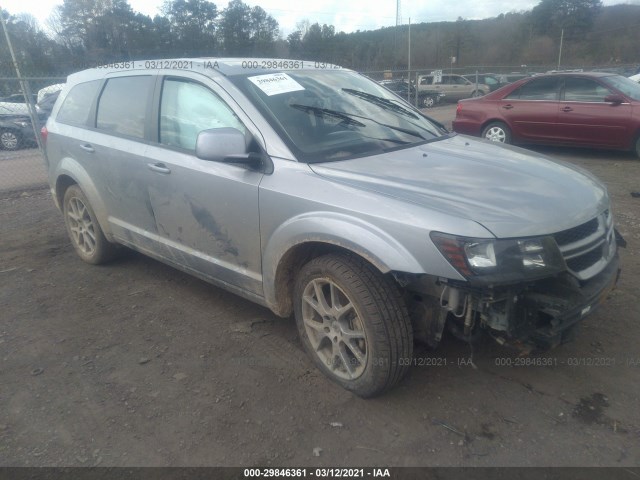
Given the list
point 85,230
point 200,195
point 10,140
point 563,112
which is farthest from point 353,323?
point 10,140

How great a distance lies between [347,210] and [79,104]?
3.23 meters

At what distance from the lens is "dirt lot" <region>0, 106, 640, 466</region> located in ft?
7.84

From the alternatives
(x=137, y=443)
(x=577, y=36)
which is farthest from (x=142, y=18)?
(x=577, y=36)

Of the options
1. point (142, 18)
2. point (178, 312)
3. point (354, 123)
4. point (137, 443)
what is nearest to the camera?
point (137, 443)

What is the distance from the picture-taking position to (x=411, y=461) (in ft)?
7.58

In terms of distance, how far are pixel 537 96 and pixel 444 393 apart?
788 cm

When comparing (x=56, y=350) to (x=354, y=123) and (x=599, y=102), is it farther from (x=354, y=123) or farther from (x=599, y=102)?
(x=599, y=102)

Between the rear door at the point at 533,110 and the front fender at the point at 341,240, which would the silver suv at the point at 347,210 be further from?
the rear door at the point at 533,110

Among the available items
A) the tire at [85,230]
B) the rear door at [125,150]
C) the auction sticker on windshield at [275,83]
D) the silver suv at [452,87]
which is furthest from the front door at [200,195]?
the silver suv at [452,87]

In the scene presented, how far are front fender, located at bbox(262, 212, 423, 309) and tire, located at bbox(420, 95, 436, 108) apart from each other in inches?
877

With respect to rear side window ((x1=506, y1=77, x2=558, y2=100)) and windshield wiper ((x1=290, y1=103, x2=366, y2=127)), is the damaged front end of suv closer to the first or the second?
windshield wiper ((x1=290, y1=103, x2=366, y2=127))

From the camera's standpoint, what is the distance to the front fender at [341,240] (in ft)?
7.65

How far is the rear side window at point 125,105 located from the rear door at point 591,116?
297 inches

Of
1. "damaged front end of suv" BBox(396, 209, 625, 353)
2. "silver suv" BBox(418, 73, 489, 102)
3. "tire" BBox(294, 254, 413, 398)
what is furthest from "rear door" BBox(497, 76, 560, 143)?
"silver suv" BBox(418, 73, 489, 102)
